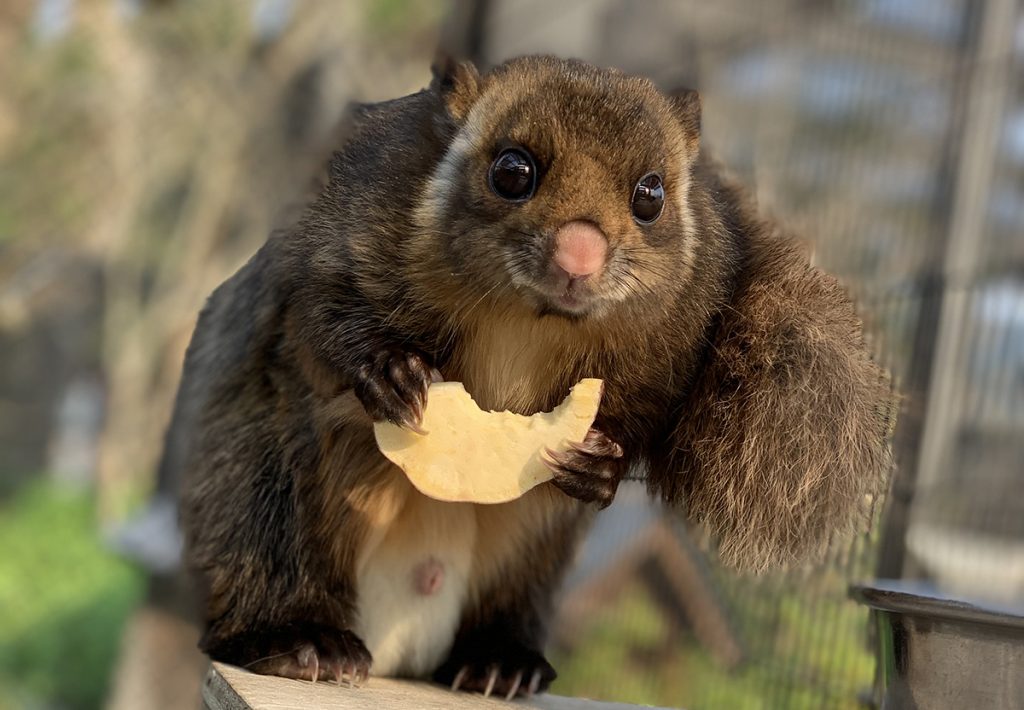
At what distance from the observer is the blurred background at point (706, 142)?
423 centimetres

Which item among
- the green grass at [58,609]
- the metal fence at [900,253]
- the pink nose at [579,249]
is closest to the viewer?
the pink nose at [579,249]

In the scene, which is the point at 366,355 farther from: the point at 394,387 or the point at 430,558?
the point at 430,558

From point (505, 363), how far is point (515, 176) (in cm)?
43

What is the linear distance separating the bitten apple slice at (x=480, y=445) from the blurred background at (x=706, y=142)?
2.77 ft

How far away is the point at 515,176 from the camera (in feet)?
7.42

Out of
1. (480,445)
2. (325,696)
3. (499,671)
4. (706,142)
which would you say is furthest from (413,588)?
(706,142)

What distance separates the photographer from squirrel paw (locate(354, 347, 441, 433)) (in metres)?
2.37

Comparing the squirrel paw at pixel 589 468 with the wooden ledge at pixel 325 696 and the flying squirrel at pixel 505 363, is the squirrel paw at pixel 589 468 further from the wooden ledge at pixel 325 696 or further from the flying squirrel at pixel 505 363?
the wooden ledge at pixel 325 696

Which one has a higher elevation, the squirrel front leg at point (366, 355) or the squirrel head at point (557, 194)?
the squirrel head at point (557, 194)

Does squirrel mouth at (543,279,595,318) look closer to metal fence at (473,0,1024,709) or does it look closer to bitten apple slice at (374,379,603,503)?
bitten apple slice at (374,379,603,503)

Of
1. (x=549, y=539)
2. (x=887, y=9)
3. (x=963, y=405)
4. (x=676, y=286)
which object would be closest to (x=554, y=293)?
(x=676, y=286)

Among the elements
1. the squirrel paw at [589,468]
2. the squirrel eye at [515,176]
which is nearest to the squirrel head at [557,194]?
the squirrel eye at [515,176]

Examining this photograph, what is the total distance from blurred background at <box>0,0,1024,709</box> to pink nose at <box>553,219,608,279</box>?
96 cm

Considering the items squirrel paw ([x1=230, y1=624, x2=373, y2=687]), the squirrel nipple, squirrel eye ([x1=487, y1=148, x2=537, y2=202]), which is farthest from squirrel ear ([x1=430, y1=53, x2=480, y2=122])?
squirrel paw ([x1=230, y1=624, x2=373, y2=687])
